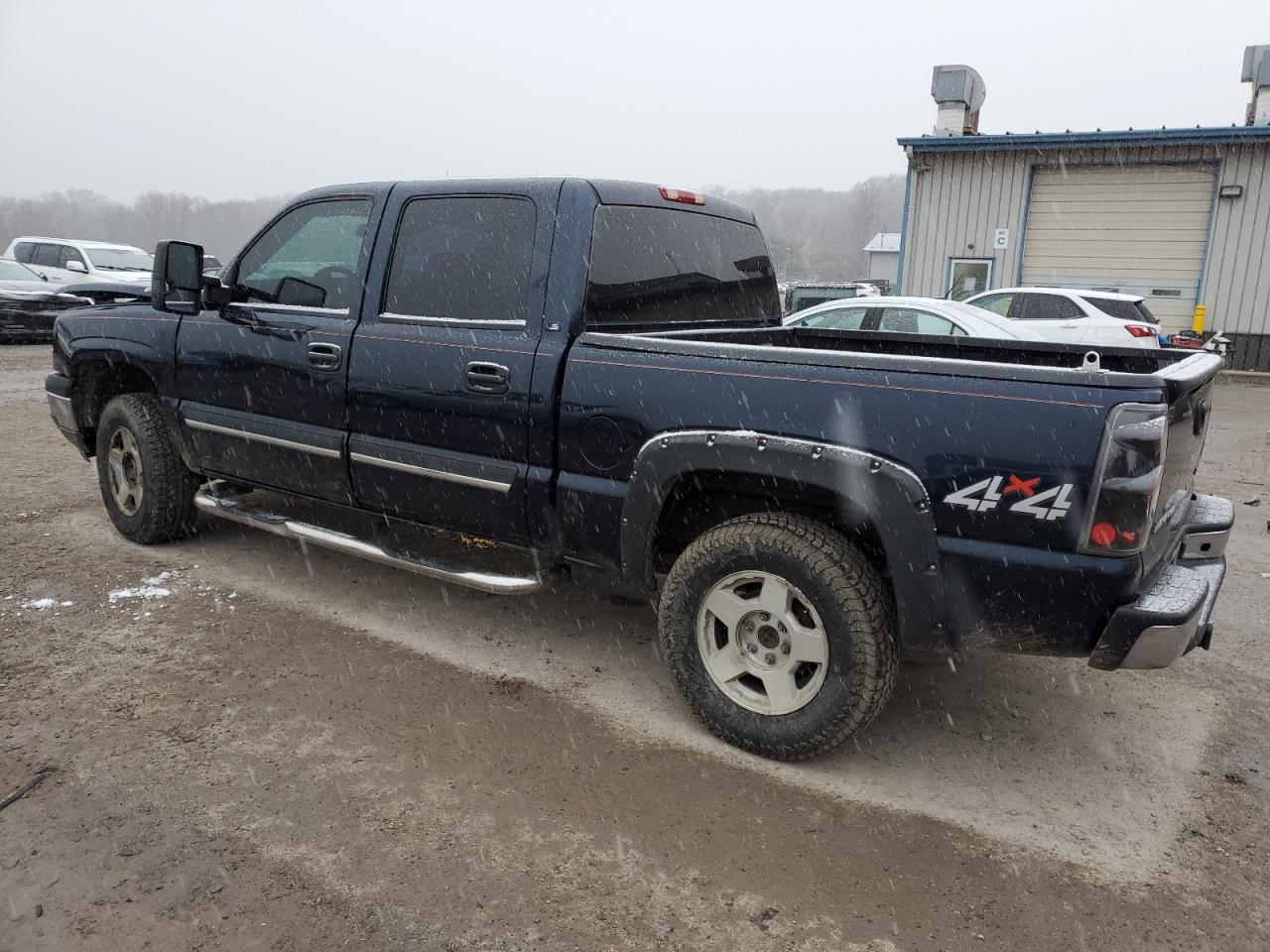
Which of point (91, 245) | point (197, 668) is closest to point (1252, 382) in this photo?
point (197, 668)

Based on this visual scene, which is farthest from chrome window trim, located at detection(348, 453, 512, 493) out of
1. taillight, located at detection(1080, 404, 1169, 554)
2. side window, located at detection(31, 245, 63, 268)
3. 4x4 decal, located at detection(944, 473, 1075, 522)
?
side window, located at detection(31, 245, 63, 268)

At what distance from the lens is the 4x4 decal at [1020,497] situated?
2592 mm

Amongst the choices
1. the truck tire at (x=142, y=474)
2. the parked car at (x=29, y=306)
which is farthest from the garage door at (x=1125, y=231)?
the parked car at (x=29, y=306)

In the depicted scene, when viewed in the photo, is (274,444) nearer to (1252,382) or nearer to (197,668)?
(197,668)

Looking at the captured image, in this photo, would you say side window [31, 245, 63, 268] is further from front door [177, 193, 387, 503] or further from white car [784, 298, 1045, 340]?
front door [177, 193, 387, 503]

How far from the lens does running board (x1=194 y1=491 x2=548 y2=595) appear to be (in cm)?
369

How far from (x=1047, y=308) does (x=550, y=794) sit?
12235 millimetres

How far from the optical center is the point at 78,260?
17734mm

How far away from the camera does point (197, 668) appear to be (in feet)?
12.4

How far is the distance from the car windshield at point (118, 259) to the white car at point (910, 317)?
1447cm

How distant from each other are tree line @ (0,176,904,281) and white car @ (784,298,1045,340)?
50487mm

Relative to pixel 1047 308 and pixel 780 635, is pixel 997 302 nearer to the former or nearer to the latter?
pixel 1047 308

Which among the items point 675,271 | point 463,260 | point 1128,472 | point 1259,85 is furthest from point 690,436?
point 1259,85

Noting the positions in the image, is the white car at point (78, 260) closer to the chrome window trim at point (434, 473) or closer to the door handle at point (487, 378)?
the chrome window trim at point (434, 473)
